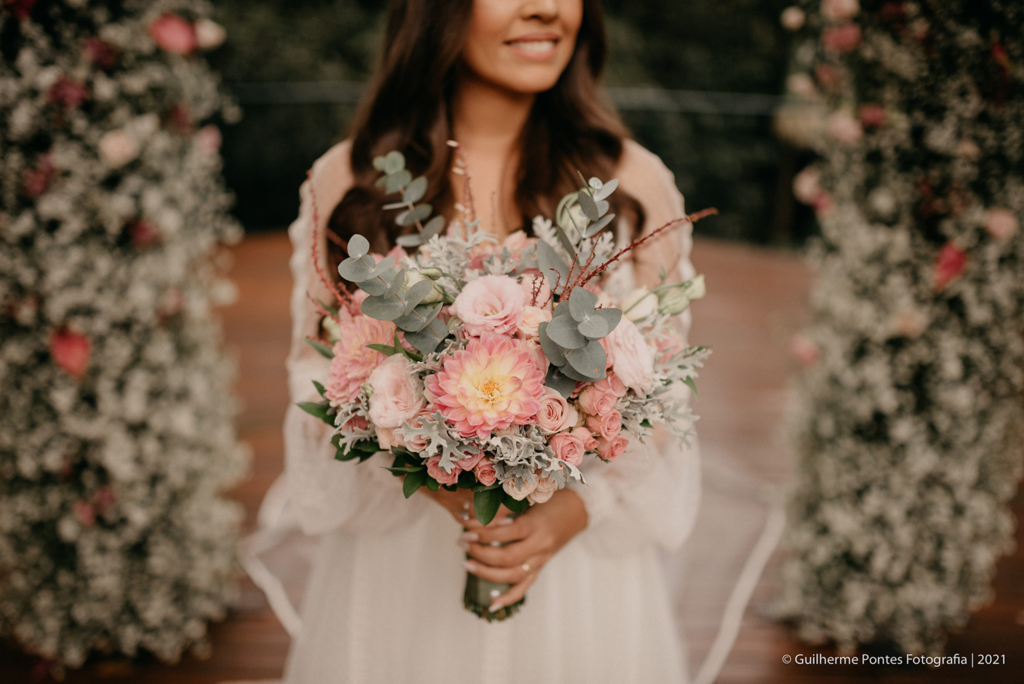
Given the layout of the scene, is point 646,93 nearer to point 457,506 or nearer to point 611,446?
point 457,506

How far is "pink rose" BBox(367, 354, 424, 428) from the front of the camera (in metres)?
1.03

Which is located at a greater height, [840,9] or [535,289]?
[840,9]

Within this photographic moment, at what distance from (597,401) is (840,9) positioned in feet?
5.84

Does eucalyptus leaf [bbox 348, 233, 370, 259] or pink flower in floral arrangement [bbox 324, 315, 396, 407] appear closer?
eucalyptus leaf [bbox 348, 233, 370, 259]

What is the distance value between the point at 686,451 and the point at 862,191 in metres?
1.30

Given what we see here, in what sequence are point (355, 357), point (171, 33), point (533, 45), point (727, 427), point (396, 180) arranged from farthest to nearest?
point (727, 427)
point (171, 33)
point (533, 45)
point (396, 180)
point (355, 357)

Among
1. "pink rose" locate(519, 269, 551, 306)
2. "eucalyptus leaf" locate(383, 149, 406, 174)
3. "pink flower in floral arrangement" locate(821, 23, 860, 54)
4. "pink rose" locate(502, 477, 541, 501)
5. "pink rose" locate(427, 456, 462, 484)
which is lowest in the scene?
"pink rose" locate(502, 477, 541, 501)

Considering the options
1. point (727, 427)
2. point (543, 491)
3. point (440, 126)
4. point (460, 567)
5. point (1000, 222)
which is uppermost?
point (440, 126)

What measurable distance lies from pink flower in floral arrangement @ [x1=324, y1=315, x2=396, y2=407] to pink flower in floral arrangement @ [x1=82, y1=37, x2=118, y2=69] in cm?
146

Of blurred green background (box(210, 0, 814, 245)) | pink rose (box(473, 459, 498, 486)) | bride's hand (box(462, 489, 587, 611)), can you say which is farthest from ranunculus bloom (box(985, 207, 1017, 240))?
blurred green background (box(210, 0, 814, 245))

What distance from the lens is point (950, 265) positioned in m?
2.21

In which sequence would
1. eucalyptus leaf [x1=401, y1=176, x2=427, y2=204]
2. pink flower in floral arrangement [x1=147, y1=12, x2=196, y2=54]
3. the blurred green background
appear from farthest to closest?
the blurred green background
pink flower in floral arrangement [x1=147, y1=12, x2=196, y2=54]
eucalyptus leaf [x1=401, y1=176, x2=427, y2=204]

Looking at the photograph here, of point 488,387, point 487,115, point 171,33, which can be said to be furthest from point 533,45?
point 171,33

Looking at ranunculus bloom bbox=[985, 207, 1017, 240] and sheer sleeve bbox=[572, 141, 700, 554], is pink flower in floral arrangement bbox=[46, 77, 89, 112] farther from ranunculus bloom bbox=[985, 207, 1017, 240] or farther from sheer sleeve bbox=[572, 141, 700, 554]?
ranunculus bloom bbox=[985, 207, 1017, 240]
